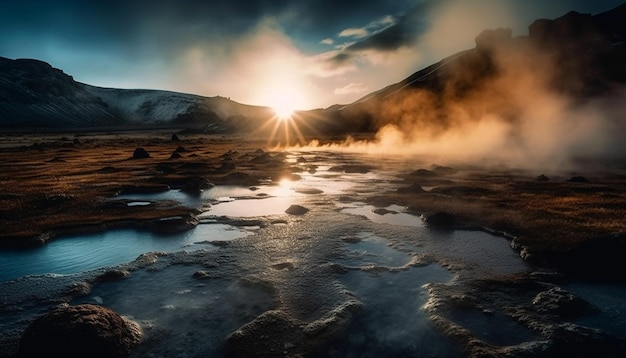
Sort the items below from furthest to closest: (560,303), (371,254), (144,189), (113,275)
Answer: (144,189) → (371,254) → (113,275) → (560,303)

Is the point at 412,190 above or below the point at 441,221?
above

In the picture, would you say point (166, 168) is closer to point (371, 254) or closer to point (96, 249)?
point (96, 249)

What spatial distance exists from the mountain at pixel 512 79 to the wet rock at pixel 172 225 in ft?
219

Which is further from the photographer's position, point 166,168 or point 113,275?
point 166,168

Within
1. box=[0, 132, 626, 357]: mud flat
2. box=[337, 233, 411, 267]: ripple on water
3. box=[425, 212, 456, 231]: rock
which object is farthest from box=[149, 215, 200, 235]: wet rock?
box=[425, 212, 456, 231]: rock

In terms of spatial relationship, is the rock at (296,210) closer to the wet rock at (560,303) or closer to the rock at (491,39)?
the wet rock at (560,303)

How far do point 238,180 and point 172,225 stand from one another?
10.5 m

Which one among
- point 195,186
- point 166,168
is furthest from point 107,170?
point 195,186

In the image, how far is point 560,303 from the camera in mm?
7102

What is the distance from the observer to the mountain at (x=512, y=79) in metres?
73.4

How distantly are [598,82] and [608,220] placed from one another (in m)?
78.8

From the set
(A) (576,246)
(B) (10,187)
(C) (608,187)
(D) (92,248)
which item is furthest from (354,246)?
(B) (10,187)

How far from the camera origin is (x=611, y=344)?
5.81 meters

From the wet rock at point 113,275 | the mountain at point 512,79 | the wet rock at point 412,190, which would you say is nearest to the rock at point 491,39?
the mountain at point 512,79
